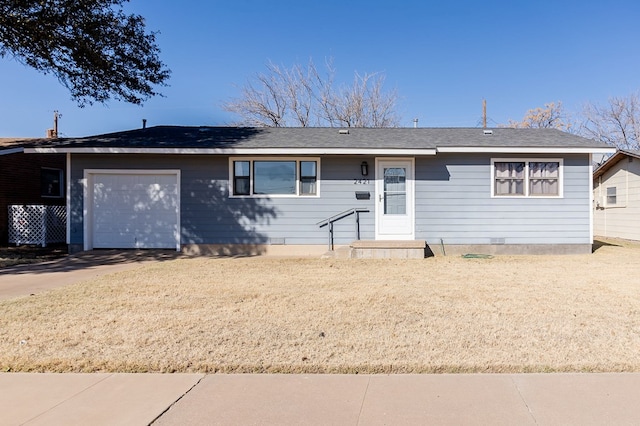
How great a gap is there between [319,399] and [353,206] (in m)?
8.66

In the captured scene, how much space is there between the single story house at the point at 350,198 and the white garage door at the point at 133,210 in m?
0.04

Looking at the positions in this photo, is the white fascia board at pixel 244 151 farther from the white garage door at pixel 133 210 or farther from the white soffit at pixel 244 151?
the white garage door at pixel 133 210

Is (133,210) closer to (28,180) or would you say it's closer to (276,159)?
(276,159)

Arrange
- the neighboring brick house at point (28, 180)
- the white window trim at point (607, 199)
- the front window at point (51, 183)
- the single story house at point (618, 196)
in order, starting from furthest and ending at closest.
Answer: the white window trim at point (607, 199) → the front window at point (51, 183) → the single story house at point (618, 196) → the neighboring brick house at point (28, 180)

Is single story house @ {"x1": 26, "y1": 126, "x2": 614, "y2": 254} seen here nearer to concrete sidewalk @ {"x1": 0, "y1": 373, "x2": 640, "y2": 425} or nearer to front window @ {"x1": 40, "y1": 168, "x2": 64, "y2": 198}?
front window @ {"x1": 40, "y1": 168, "x2": 64, "y2": 198}

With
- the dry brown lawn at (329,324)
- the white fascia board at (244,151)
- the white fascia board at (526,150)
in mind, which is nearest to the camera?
the dry brown lawn at (329,324)

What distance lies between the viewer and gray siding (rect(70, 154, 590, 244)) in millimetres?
11727

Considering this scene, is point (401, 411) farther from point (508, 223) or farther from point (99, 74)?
point (99, 74)

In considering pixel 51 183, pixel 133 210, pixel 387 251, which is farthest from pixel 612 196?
pixel 51 183

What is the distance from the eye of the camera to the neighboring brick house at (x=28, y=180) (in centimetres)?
1522

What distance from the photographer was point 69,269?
9297 millimetres

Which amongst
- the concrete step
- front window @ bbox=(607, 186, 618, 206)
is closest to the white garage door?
the concrete step

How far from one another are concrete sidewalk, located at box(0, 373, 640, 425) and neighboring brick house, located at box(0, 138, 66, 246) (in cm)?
1381

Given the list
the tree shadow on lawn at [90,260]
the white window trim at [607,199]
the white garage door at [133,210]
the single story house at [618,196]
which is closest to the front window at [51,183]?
the white garage door at [133,210]
